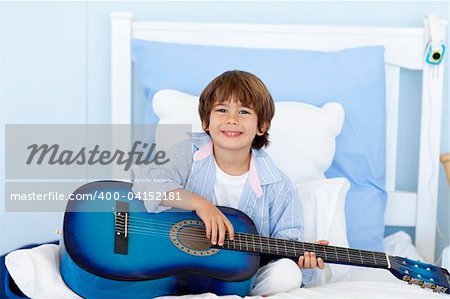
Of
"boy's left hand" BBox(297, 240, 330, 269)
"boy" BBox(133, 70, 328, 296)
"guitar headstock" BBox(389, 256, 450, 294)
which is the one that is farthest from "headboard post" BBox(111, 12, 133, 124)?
"guitar headstock" BBox(389, 256, 450, 294)

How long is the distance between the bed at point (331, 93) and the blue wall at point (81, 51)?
3.9 inches

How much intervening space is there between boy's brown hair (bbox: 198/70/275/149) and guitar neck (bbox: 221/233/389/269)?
30cm

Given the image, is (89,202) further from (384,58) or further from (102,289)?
(384,58)

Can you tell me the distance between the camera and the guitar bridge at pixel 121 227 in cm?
133

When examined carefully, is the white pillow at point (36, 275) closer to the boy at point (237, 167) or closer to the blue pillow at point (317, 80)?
the boy at point (237, 167)

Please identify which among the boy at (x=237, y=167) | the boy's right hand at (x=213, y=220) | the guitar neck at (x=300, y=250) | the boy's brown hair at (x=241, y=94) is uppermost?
the boy's brown hair at (x=241, y=94)

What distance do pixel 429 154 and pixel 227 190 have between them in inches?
Answer: 28.3

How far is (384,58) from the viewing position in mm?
1943

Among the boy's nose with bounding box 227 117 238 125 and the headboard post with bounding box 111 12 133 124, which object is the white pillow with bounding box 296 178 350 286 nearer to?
the boy's nose with bounding box 227 117 238 125

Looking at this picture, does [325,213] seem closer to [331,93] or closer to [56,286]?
[331,93]

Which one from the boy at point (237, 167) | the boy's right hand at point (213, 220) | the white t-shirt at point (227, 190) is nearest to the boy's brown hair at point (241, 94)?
the boy at point (237, 167)

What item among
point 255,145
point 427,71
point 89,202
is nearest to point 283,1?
point 427,71

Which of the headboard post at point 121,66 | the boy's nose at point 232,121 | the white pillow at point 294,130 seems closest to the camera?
the boy's nose at point 232,121

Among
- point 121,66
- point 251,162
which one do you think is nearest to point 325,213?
point 251,162
